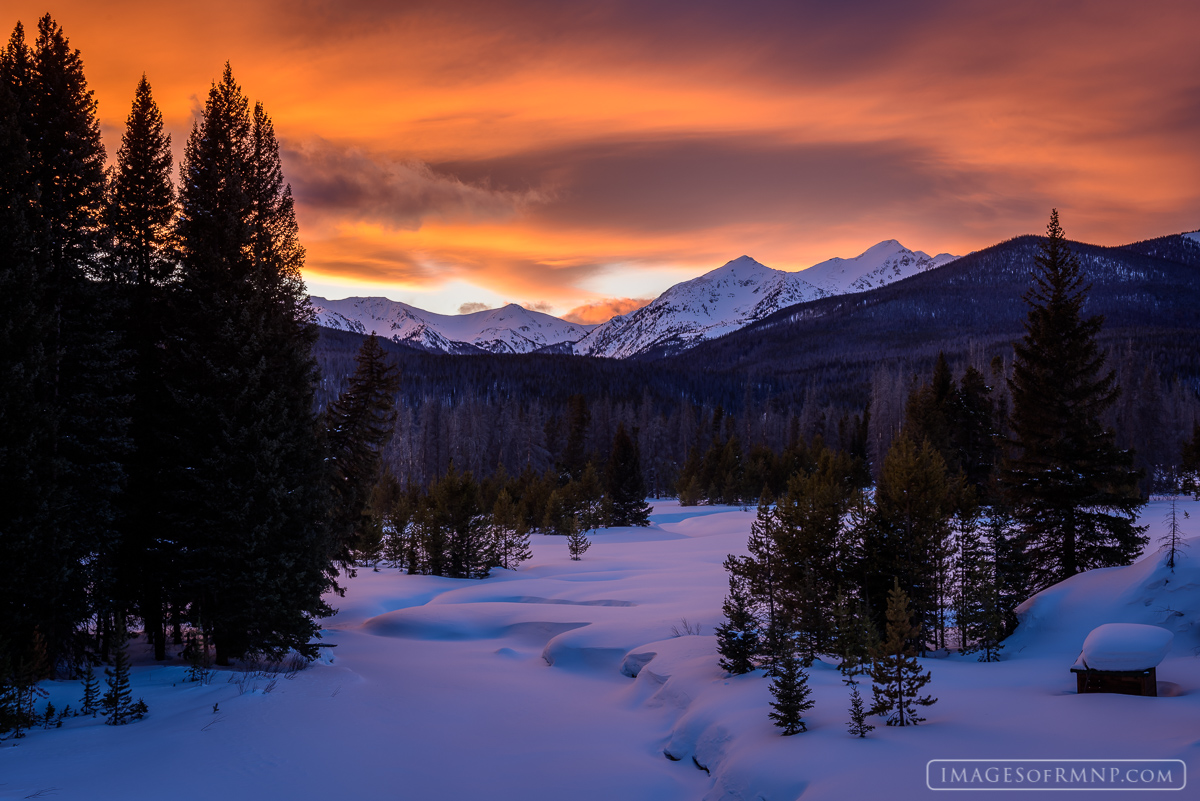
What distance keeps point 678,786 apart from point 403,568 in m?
30.5

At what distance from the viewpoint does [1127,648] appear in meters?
10.4

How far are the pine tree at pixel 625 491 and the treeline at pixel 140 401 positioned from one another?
40.6 metres

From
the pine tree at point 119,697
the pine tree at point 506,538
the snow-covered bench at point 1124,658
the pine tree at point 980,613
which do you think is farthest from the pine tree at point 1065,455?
the pine tree at point 506,538

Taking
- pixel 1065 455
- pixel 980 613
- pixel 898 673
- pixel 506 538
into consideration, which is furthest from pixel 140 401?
pixel 1065 455

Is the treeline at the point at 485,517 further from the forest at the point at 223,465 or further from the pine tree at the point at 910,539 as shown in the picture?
the pine tree at the point at 910,539

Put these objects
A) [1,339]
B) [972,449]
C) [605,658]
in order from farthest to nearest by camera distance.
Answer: [972,449], [605,658], [1,339]

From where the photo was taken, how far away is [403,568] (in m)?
38.8

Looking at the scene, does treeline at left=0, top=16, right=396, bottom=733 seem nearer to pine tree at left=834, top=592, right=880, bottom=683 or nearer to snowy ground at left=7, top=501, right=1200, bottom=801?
snowy ground at left=7, top=501, right=1200, bottom=801

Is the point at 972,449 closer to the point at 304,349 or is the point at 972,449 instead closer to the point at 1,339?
the point at 304,349

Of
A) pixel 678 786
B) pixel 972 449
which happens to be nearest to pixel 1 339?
pixel 678 786

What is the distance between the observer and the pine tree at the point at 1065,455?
67.5ft

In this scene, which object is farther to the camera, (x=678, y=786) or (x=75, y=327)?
(x=75, y=327)

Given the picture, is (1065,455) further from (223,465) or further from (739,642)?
(223,465)

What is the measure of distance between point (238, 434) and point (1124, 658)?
16942 millimetres
